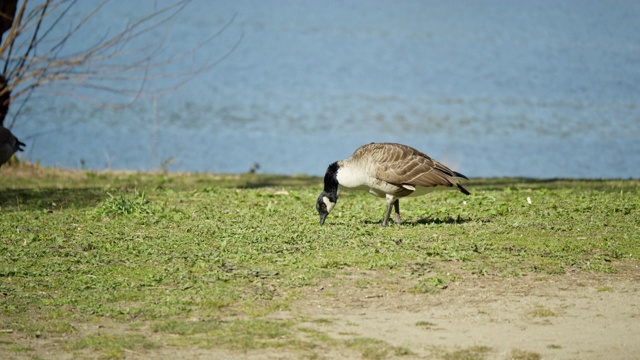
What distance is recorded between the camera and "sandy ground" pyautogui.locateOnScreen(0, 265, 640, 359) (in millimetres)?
5770

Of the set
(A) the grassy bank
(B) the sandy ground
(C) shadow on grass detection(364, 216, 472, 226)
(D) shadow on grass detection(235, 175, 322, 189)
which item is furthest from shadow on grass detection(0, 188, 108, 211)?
(B) the sandy ground

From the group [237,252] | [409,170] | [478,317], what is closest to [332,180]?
[409,170]

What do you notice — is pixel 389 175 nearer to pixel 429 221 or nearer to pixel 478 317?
pixel 429 221

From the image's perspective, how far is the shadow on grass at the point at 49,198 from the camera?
37.5 feet

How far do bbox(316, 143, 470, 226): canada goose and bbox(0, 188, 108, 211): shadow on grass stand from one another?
345 centimetres

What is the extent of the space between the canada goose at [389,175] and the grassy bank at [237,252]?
348mm

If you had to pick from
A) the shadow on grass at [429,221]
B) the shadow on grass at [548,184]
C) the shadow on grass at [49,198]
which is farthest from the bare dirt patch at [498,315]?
the shadow on grass at [548,184]

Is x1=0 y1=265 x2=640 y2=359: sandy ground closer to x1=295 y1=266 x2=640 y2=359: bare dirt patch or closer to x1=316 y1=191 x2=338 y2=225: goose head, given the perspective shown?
x1=295 y1=266 x2=640 y2=359: bare dirt patch

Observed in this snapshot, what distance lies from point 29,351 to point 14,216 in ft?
16.2

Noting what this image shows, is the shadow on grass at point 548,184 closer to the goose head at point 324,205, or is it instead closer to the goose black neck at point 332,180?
the goose black neck at point 332,180

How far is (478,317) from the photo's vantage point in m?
6.52

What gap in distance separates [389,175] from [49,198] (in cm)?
500

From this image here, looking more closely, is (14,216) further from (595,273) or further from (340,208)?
(595,273)

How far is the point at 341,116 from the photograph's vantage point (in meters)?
32.0
